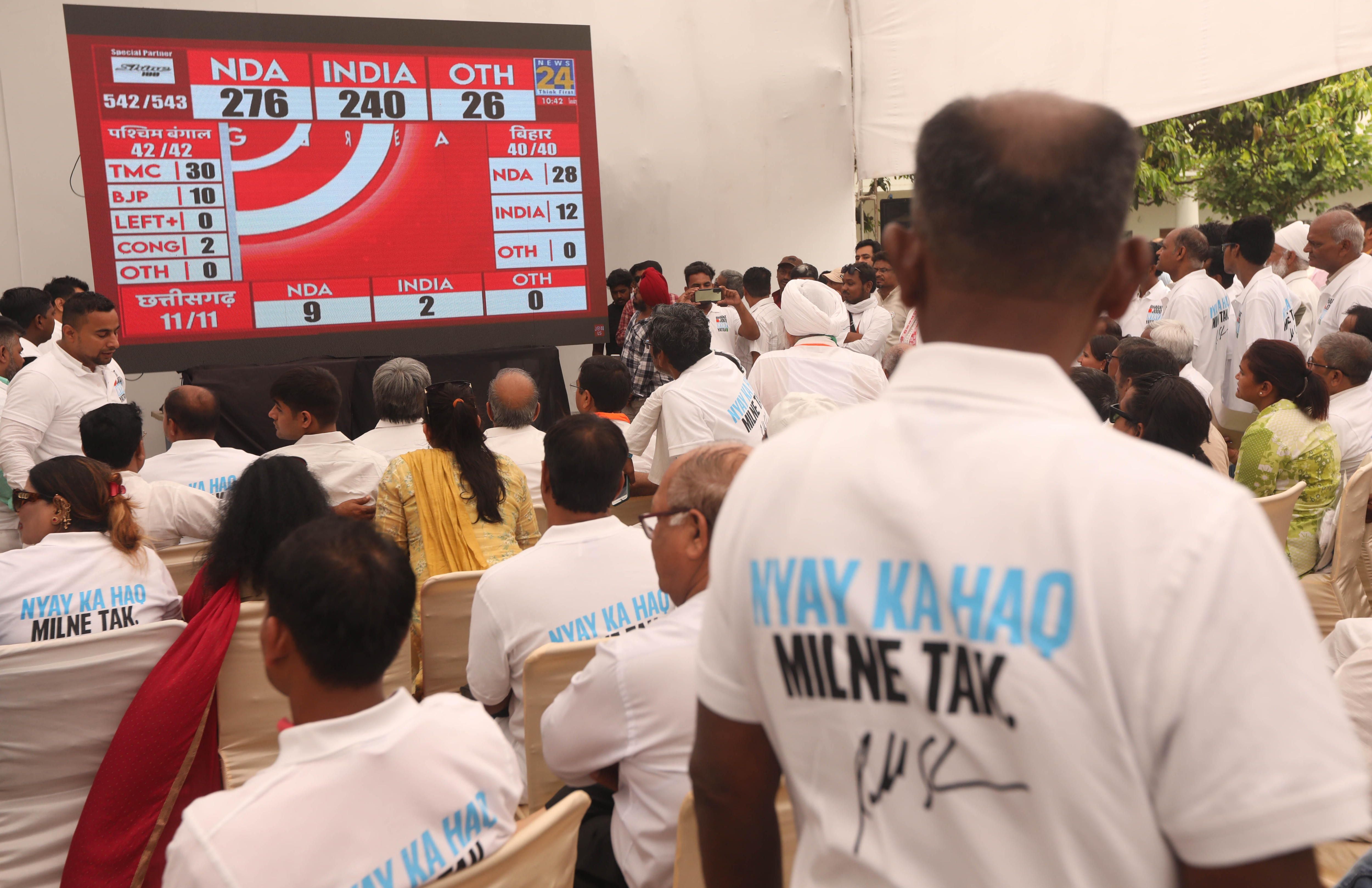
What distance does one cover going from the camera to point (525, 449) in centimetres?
349

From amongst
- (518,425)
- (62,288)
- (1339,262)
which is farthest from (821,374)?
(62,288)

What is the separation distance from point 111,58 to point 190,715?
15.2ft

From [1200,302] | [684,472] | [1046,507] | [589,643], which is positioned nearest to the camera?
[1046,507]

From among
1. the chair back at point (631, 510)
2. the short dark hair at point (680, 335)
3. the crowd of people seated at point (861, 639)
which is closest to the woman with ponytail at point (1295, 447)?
the crowd of people seated at point (861, 639)

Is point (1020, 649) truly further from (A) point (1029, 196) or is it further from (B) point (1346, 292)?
(B) point (1346, 292)

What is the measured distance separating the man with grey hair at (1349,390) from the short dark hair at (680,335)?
2033 mm

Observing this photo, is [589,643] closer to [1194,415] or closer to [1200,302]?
[1194,415]

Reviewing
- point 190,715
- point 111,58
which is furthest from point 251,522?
point 111,58

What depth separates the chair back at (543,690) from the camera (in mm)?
1797

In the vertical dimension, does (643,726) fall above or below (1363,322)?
below

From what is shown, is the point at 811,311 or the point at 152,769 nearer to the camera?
the point at 152,769

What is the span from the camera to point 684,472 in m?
1.61

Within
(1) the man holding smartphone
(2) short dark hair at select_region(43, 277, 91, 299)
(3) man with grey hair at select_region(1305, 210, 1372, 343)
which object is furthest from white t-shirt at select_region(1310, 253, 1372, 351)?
(2) short dark hair at select_region(43, 277, 91, 299)

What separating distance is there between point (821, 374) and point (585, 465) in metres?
1.90
